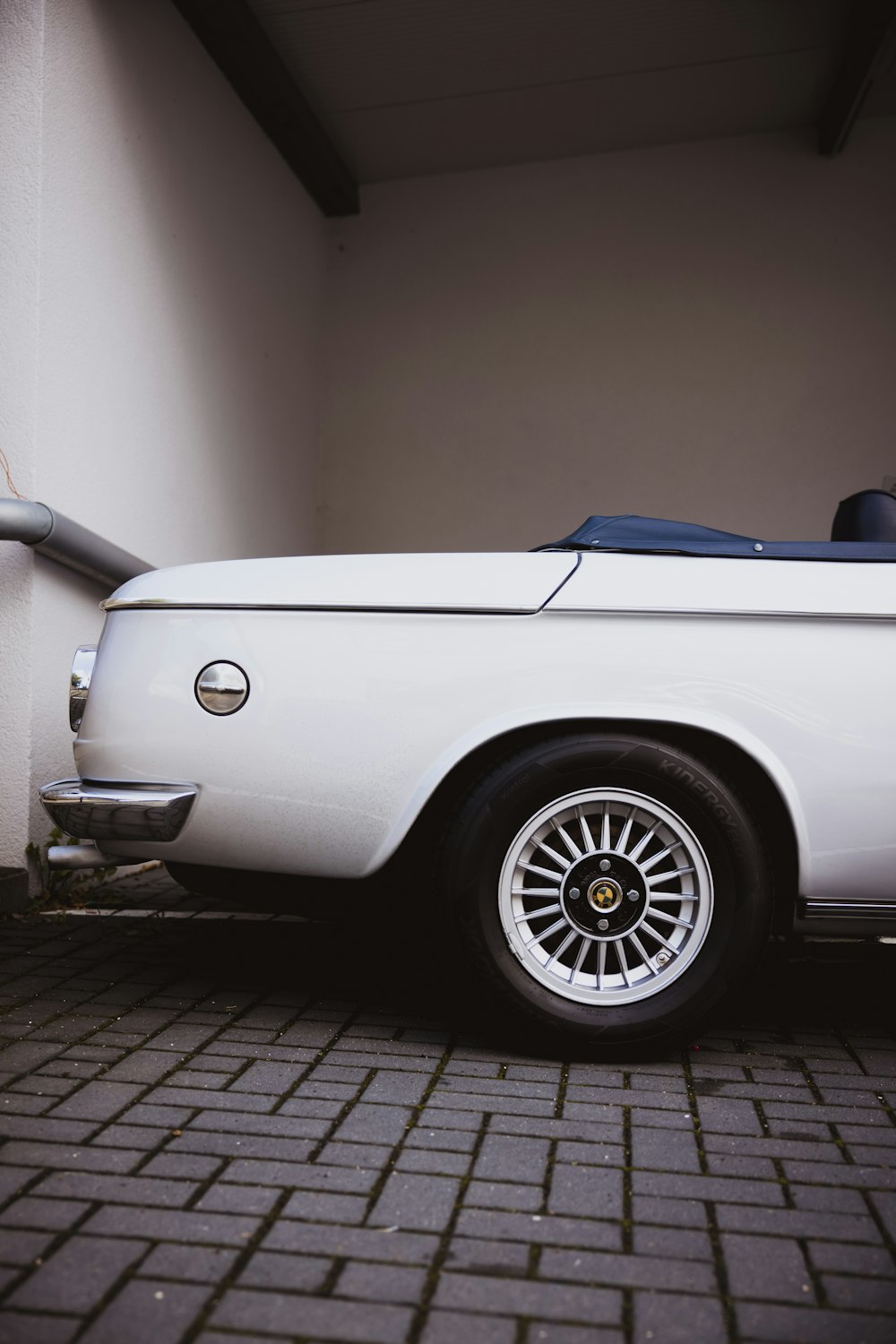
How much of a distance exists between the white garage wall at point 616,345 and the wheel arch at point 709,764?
524cm

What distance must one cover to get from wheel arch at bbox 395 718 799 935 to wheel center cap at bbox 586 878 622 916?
0.37 meters

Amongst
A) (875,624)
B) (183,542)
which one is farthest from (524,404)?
(875,624)

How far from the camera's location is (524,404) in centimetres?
789

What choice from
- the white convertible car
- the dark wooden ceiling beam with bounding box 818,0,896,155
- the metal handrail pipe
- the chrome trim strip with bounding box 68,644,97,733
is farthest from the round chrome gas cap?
the dark wooden ceiling beam with bounding box 818,0,896,155

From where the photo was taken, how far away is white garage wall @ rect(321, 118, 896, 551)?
24.7ft

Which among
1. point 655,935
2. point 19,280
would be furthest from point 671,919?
point 19,280

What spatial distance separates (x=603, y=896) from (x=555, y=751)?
0.38 metres

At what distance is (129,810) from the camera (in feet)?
8.64

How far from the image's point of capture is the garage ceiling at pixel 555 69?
6.05m

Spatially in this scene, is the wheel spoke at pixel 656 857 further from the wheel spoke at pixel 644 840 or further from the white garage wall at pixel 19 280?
the white garage wall at pixel 19 280

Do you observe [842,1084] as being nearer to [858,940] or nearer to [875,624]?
[875,624]

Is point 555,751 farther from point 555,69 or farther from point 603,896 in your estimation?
point 555,69

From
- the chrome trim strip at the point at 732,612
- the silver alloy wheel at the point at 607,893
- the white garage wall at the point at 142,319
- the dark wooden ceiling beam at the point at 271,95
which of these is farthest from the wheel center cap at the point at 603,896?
the dark wooden ceiling beam at the point at 271,95

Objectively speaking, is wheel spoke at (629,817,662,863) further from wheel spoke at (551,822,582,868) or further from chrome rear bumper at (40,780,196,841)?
chrome rear bumper at (40,780,196,841)
